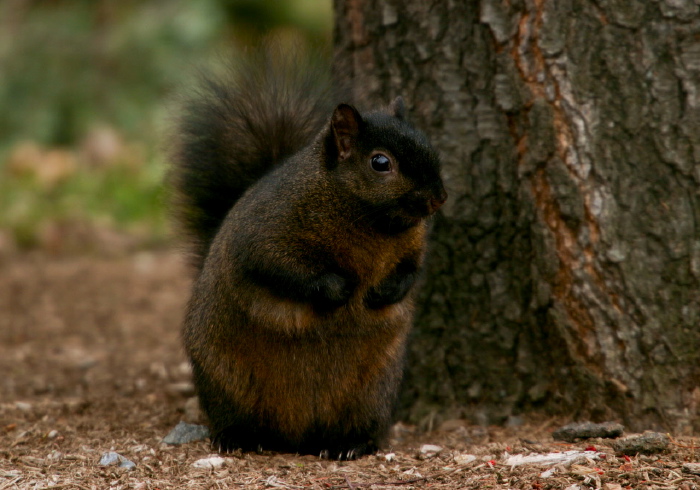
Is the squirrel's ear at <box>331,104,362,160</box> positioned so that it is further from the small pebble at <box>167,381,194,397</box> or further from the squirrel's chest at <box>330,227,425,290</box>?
the small pebble at <box>167,381,194,397</box>

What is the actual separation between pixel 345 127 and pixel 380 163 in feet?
0.65

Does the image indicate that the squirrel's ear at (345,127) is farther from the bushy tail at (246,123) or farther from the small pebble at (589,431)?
the small pebble at (589,431)

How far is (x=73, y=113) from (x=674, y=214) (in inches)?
285

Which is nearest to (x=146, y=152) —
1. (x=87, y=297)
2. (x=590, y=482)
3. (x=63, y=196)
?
(x=63, y=196)

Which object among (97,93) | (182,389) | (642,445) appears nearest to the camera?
(642,445)

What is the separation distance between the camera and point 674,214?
11.0ft

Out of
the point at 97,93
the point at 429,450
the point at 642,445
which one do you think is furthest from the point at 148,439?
the point at 97,93

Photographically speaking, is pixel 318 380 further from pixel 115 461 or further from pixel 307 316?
pixel 115 461

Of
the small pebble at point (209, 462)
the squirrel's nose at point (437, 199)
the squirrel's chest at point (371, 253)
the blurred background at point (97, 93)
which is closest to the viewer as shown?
the squirrel's nose at point (437, 199)

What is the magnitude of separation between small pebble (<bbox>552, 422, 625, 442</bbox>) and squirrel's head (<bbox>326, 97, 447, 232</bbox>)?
96 cm

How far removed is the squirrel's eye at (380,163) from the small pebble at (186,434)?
50.7 inches

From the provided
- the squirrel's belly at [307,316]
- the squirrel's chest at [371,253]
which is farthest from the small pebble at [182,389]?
the squirrel's chest at [371,253]

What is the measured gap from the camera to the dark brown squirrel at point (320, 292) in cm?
315

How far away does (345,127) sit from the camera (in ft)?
10.5
